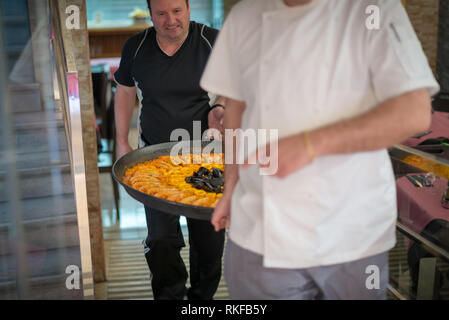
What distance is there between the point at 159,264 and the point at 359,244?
1.46 metres

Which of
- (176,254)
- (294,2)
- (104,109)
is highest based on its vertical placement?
(294,2)

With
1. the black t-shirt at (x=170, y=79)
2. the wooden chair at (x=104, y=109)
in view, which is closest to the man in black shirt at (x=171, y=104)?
the black t-shirt at (x=170, y=79)

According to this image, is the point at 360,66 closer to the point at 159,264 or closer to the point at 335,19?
the point at 335,19

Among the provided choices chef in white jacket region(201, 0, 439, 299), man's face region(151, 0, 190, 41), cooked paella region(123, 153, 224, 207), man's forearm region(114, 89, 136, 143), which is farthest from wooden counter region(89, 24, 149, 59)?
chef in white jacket region(201, 0, 439, 299)

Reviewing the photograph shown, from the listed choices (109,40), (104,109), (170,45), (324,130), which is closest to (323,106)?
(324,130)

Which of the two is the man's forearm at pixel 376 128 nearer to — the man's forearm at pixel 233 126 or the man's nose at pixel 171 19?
the man's forearm at pixel 233 126

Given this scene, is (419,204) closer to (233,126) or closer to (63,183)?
(233,126)

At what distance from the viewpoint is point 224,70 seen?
4.15ft

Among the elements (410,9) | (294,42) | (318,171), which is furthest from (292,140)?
(410,9)

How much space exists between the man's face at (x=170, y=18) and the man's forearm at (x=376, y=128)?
1439mm

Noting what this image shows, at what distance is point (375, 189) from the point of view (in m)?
1.17

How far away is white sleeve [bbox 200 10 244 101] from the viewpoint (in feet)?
4.14

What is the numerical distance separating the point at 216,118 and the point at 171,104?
23 cm

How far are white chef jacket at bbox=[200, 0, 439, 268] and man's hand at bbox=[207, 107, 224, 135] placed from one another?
1.24m
